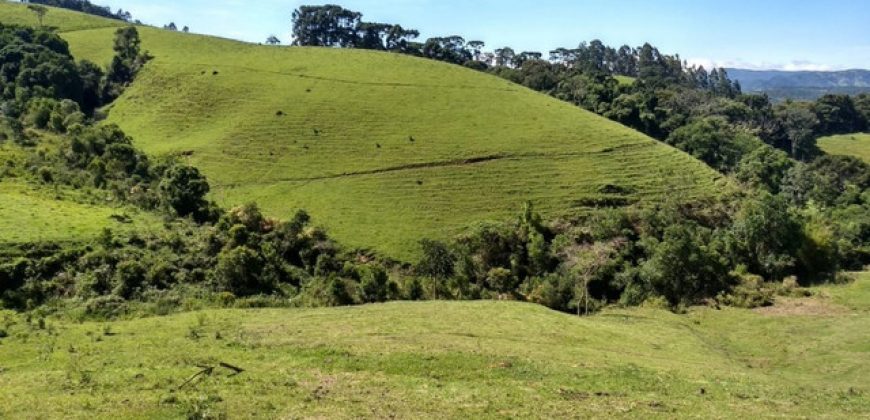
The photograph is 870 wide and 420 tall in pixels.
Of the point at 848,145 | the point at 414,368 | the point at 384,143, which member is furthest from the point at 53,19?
the point at 848,145

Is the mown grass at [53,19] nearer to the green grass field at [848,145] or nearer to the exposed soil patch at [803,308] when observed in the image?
the exposed soil patch at [803,308]

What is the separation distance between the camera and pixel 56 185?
6078 centimetres

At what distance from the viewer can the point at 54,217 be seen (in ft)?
164

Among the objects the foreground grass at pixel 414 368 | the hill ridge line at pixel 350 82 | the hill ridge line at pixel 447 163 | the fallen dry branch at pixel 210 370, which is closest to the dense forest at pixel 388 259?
the foreground grass at pixel 414 368

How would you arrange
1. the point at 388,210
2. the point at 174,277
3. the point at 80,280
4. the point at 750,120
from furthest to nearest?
1. the point at 750,120
2. the point at 388,210
3. the point at 174,277
4. the point at 80,280

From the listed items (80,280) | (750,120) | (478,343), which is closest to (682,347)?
(478,343)

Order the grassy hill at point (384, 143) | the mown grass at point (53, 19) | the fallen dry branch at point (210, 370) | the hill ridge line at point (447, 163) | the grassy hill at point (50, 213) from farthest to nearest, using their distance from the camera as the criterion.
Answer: the mown grass at point (53, 19) → the hill ridge line at point (447, 163) → the grassy hill at point (384, 143) → the grassy hill at point (50, 213) → the fallen dry branch at point (210, 370)

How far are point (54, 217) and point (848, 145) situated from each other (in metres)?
181

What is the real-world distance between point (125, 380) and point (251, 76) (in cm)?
9437

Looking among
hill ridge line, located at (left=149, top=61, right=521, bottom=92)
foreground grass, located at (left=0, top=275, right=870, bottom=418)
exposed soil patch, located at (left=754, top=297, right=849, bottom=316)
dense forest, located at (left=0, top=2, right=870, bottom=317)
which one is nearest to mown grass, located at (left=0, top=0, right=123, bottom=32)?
hill ridge line, located at (left=149, top=61, right=521, bottom=92)

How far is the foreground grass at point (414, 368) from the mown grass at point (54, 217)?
1525 centimetres

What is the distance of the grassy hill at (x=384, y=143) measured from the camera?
7294cm

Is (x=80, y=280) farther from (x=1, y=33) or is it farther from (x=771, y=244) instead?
(x=1, y=33)

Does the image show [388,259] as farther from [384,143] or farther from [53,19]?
[53,19]
